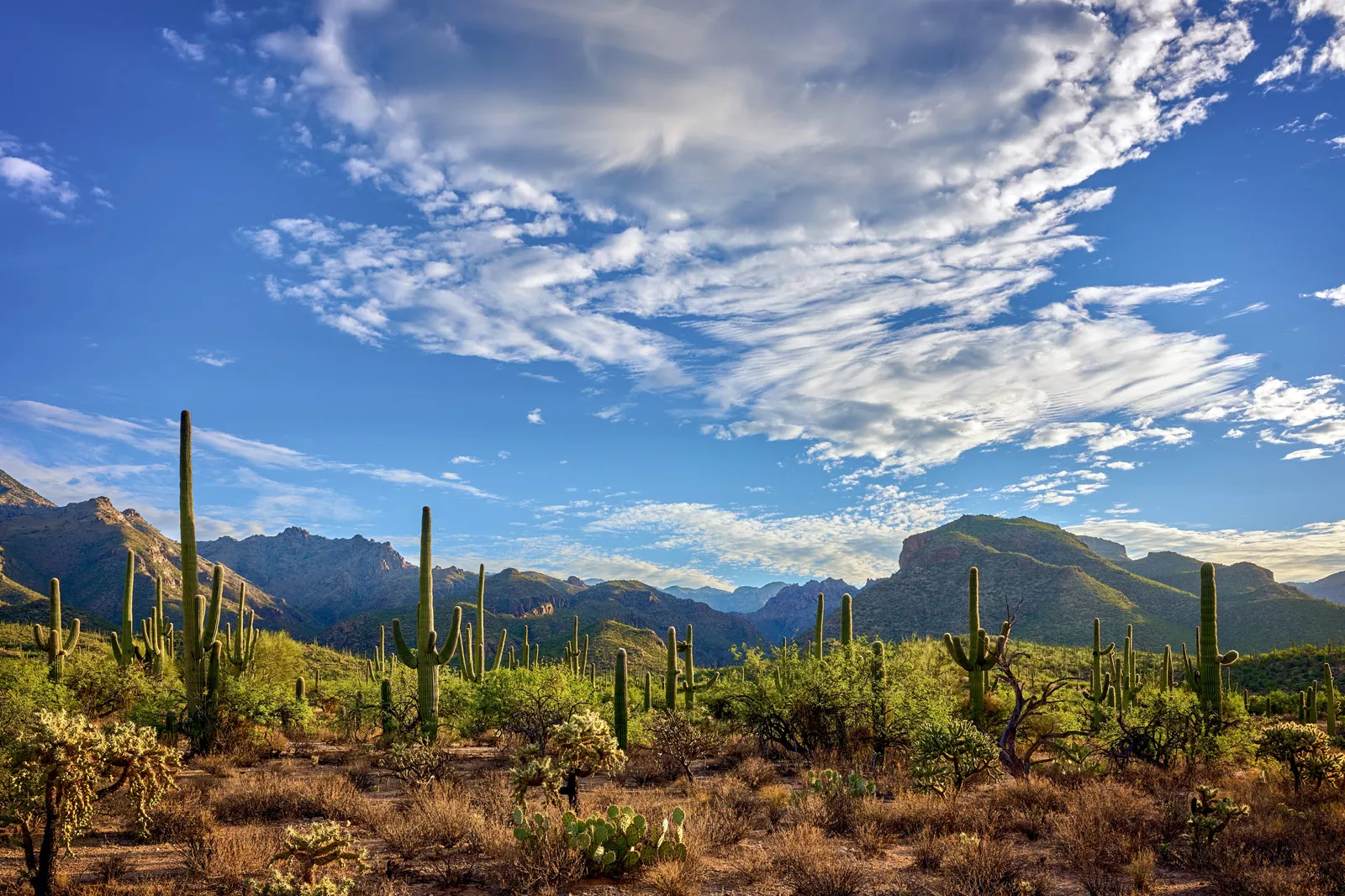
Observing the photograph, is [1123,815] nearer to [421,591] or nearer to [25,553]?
[421,591]

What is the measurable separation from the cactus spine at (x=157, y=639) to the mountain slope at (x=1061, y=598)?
5760 centimetres

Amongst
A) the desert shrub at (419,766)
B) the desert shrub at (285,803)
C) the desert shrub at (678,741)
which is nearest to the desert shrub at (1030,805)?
the desert shrub at (678,741)

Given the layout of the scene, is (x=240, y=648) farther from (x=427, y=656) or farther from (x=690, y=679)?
(x=690, y=679)

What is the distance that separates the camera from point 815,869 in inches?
350

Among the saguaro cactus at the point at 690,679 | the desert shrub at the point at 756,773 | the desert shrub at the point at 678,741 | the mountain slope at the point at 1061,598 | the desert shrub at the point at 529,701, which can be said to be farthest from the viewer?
the mountain slope at the point at 1061,598

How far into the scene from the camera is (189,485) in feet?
56.0

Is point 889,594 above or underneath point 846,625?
underneath

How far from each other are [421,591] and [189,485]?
6220mm

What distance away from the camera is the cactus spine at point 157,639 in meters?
24.0

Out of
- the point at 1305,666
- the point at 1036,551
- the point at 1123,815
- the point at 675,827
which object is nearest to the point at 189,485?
the point at 675,827

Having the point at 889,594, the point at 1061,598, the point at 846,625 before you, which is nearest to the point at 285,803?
the point at 846,625

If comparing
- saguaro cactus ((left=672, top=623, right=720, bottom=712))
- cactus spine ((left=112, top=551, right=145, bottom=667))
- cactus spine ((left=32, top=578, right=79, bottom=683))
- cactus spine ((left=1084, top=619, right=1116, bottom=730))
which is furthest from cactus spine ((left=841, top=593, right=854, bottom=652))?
cactus spine ((left=32, top=578, right=79, bottom=683))

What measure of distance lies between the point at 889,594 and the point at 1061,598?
24.4 m

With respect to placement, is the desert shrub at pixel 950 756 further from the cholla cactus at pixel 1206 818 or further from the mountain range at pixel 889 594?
the mountain range at pixel 889 594
